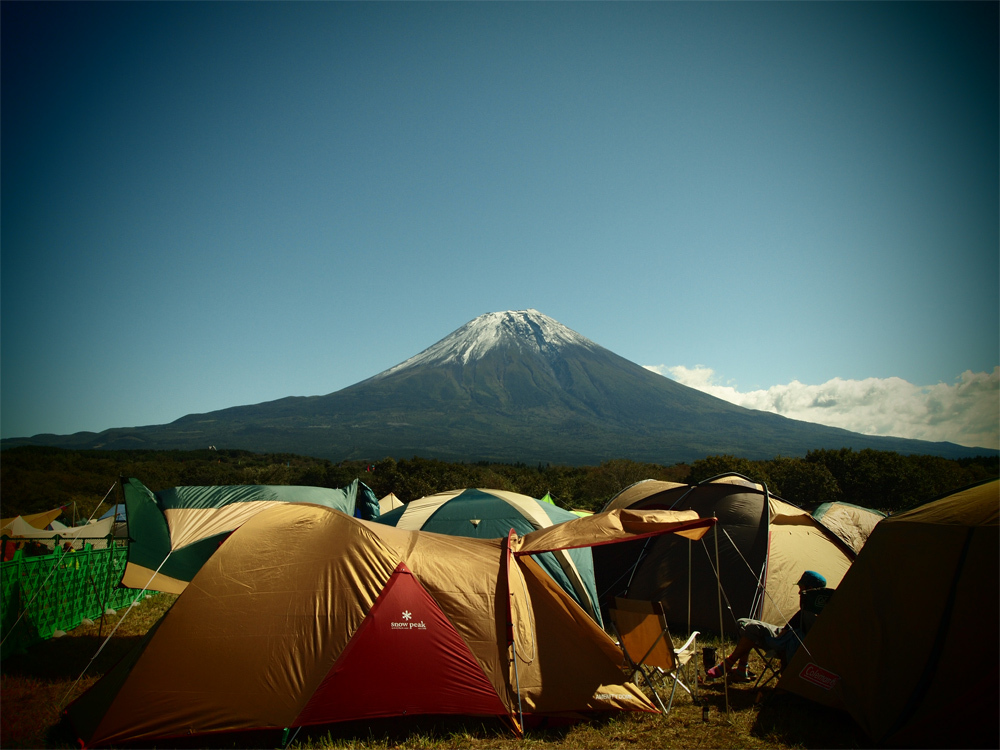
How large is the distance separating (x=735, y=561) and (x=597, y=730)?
353 cm

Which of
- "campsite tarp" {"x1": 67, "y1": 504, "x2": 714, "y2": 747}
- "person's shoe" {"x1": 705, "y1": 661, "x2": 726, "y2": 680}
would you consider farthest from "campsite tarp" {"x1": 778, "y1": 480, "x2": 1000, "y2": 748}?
"campsite tarp" {"x1": 67, "y1": 504, "x2": 714, "y2": 747}

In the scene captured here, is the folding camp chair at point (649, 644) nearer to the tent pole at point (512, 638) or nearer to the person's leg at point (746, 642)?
the person's leg at point (746, 642)

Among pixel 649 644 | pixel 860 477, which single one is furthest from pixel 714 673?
pixel 860 477

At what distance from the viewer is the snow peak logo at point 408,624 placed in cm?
445

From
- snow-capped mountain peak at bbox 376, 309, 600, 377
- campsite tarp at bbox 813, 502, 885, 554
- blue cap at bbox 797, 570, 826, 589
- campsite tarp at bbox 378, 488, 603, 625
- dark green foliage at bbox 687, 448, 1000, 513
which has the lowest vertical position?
dark green foliage at bbox 687, 448, 1000, 513

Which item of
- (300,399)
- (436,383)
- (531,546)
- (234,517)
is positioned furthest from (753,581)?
Answer: (300,399)

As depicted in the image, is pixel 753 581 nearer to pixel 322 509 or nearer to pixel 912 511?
pixel 912 511

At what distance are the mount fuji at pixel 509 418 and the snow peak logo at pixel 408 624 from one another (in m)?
102

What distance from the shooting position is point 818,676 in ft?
14.7

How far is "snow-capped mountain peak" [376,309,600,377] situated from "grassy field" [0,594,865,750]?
17095 cm

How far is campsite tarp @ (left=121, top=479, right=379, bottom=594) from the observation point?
18.5 feet

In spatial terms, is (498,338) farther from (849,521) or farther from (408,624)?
(408,624)

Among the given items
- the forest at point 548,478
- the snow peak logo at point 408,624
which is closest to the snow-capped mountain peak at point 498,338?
the forest at point 548,478

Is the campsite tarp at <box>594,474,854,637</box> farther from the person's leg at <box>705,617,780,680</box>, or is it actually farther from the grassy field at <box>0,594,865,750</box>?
the grassy field at <box>0,594,865,750</box>
